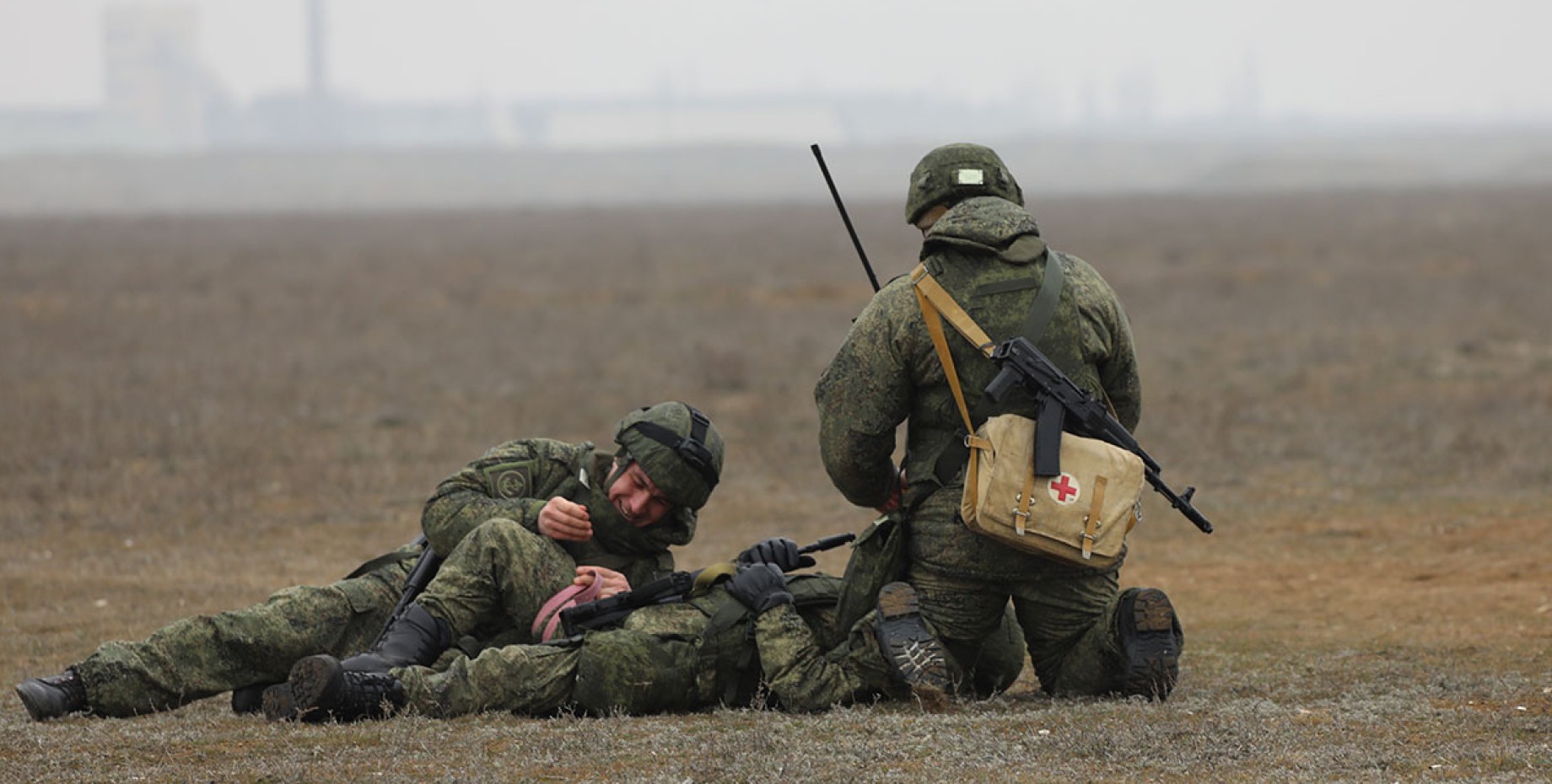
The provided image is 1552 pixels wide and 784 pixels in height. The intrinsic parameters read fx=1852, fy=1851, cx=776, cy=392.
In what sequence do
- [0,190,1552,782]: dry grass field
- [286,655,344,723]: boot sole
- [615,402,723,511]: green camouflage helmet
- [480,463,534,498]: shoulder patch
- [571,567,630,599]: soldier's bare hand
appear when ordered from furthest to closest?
1. [480,463,534,498]: shoulder patch
2. [571,567,630,599]: soldier's bare hand
3. [615,402,723,511]: green camouflage helmet
4. [286,655,344,723]: boot sole
5. [0,190,1552,782]: dry grass field

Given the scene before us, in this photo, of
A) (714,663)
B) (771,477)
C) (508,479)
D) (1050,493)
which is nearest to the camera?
(1050,493)

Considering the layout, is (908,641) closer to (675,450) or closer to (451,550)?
(675,450)

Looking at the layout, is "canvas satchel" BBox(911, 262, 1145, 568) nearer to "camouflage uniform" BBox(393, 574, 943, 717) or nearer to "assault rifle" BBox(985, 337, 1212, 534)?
"assault rifle" BBox(985, 337, 1212, 534)

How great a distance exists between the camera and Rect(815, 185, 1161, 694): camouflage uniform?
5.77m

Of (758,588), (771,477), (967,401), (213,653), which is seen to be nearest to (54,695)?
(213,653)

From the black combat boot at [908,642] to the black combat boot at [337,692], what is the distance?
1551 mm

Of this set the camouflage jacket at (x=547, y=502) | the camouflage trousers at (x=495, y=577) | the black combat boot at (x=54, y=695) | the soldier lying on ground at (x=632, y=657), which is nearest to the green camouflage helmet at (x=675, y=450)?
the camouflage jacket at (x=547, y=502)

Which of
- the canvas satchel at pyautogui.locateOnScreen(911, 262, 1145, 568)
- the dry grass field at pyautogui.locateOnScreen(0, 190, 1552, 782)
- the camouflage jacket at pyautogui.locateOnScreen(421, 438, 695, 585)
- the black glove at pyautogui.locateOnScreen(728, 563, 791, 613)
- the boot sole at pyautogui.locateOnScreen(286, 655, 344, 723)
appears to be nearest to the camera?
the dry grass field at pyautogui.locateOnScreen(0, 190, 1552, 782)

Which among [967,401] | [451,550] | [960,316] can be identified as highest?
[960,316]

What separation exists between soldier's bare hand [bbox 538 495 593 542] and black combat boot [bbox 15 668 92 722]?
1606 millimetres

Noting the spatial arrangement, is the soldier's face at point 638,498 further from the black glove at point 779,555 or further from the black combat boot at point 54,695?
the black combat boot at point 54,695

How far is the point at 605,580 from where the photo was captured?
634 cm

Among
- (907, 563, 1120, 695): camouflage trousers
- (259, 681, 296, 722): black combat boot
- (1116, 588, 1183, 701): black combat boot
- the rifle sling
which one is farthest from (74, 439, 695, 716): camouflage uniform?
(1116, 588, 1183, 701): black combat boot

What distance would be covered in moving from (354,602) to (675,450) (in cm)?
128
